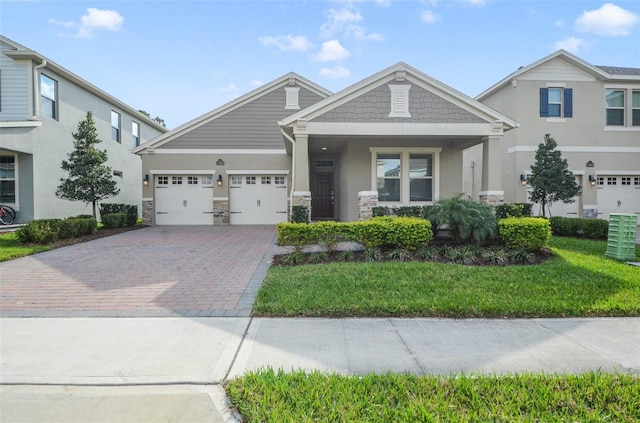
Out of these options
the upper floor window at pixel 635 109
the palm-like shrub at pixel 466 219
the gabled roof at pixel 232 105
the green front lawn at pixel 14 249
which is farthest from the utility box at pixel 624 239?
the green front lawn at pixel 14 249

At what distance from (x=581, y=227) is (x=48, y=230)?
1518 centimetres

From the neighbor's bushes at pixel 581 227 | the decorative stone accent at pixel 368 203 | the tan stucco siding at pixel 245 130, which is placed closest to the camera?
the neighbor's bushes at pixel 581 227

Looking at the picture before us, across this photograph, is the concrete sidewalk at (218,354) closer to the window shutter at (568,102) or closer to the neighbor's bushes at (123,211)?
the neighbor's bushes at (123,211)

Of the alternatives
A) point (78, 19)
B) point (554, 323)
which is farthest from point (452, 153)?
point (78, 19)

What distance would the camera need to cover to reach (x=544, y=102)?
1433 centimetres

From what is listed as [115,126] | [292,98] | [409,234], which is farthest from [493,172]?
[115,126]

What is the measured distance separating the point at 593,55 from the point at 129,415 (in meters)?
20.4

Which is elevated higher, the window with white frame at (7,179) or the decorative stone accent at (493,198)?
the window with white frame at (7,179)

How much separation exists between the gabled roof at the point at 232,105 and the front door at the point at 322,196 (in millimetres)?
3857

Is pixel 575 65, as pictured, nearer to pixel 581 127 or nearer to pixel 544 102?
pixel 544 102

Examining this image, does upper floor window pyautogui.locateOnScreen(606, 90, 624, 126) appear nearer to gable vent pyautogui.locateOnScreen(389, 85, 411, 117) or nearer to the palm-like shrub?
gable vent pyautogui.locateOnScreen(389, 85, 411, 117)

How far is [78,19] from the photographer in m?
10.6

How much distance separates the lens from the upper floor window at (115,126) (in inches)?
722

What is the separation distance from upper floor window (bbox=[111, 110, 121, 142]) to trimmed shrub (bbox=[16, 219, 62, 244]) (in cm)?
999
